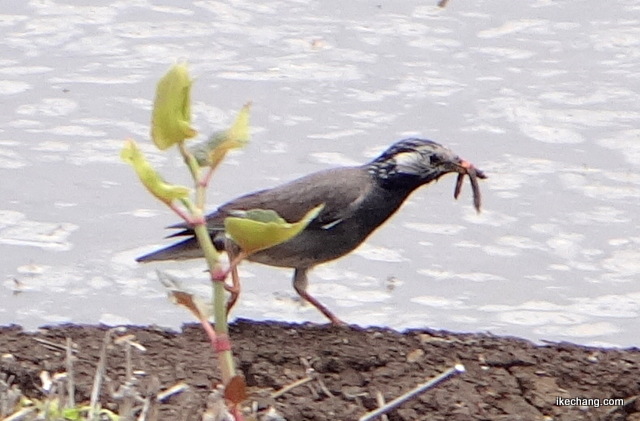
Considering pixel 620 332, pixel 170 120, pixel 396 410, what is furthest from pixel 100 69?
pixel 170 120

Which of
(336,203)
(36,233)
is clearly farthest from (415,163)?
(36,233)

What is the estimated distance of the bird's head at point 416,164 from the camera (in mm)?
5031

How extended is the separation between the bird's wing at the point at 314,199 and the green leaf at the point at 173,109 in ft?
7.04

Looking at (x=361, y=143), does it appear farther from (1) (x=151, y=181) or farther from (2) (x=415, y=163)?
(1) (x=151, y=181)

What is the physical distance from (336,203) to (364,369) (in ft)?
3.73

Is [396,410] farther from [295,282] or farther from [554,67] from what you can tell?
[554,67]

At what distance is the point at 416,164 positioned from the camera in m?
5.07

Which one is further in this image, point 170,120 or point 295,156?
point 295,156

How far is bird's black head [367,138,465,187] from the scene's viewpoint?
16.5ft

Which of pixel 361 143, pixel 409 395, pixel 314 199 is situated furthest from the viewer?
pixel 361 143

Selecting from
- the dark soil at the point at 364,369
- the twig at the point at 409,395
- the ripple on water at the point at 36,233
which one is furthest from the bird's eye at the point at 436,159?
the ripple on water at the point at 36,233

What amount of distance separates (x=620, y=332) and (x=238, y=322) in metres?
1.43

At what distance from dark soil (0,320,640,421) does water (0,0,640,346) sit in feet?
2.66

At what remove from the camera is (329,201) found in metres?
5.01
